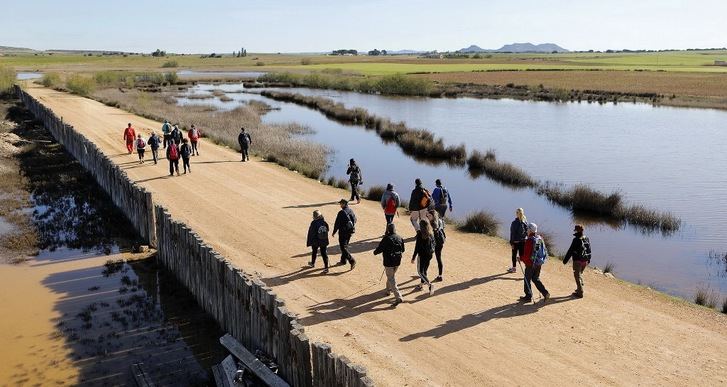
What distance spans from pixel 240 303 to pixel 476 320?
4213mm

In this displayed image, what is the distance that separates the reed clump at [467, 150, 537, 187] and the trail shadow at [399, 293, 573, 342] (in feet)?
53.1

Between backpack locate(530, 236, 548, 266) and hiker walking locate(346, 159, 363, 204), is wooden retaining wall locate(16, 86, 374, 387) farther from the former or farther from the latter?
hiker walking locate(346, 159, 363, 204)

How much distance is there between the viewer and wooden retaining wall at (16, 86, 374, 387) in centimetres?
785

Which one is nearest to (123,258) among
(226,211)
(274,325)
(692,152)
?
(226,211)

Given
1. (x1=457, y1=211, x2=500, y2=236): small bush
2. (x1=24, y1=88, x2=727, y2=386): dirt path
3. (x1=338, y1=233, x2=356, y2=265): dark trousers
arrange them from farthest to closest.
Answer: (x1=457, y1=211, x2=500, y2=236): small bush, (x1=338, y1=233, x2=356, y2=265): dark trousers, (x1=24, y1=88, x2=727, y2=386): dirt path

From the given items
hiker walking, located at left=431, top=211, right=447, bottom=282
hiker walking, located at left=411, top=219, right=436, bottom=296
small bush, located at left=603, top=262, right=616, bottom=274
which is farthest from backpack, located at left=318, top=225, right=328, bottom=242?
small bush, located at left=603, top=262, right=616, bottom=274

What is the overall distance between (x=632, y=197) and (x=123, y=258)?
1968 cm

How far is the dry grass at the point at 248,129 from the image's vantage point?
30125mm

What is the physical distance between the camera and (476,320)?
11.3m

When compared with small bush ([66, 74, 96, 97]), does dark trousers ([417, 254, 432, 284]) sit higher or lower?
lower

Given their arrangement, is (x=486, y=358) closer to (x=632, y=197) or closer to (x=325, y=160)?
(x=632, y=197)

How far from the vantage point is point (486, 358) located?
32.3 ft

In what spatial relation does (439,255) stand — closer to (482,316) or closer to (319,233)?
(482,316)

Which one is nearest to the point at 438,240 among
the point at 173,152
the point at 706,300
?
the point at 706,300
